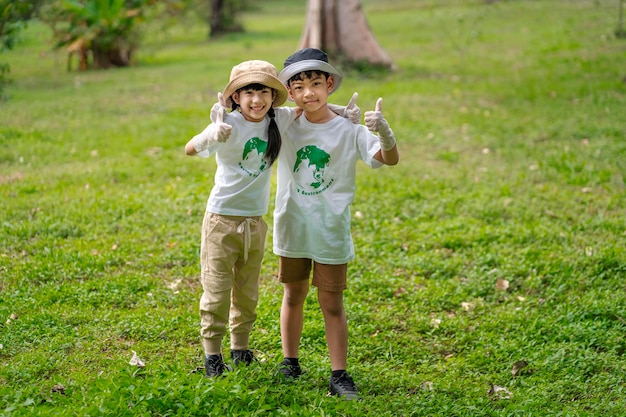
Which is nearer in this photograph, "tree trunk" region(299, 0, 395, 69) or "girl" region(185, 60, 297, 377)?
"girl" region(185, 60, 297, 377)

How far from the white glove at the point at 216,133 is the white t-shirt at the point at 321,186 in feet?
1.26

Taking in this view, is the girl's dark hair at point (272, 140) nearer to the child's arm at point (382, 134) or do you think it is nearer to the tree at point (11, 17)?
the child's arm at point (382, 134)

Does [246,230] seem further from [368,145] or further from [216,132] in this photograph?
[368,145]

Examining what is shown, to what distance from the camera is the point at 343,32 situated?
1448 cm

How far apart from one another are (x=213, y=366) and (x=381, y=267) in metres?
2.08

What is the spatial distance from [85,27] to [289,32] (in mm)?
9295

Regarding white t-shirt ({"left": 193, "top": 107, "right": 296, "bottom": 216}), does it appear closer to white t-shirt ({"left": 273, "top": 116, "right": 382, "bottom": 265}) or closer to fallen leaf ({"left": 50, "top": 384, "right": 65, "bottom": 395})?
white t-shirt ({"left": 273, "top": 116, "right": 382, "bottom": 265})

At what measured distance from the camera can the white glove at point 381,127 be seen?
3.55m

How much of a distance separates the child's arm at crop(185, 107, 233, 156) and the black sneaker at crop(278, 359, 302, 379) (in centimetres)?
121

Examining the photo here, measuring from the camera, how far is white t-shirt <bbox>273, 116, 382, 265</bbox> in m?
3.84

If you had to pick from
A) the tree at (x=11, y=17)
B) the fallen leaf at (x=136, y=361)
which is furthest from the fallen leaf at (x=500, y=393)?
the tree at (x=11, y=17)

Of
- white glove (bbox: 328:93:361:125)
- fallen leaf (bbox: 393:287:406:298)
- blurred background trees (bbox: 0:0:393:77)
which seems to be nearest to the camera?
white glove (bbox: 328:93:361:125)

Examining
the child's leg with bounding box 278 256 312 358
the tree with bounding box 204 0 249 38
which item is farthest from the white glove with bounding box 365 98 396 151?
the tree with bounding box 204 0 249 38

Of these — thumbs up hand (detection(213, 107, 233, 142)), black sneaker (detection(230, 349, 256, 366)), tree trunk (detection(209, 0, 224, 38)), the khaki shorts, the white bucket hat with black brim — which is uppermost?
tree trunk (detection(209, 0, 224, 38))
